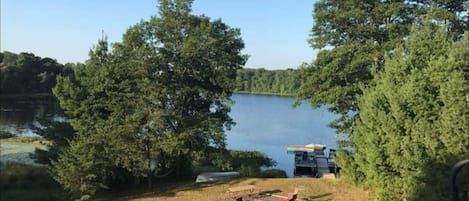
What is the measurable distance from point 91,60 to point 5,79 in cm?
3911

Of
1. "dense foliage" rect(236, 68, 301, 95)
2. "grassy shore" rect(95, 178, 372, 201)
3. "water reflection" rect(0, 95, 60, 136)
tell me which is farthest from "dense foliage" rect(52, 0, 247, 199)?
"dense foliage" rect(236, 68, 301, 95)

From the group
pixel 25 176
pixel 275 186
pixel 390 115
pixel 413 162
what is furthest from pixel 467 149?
pixel 25 176

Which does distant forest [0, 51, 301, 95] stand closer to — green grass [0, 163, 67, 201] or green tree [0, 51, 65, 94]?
green tree [0, 51, 65, 94]

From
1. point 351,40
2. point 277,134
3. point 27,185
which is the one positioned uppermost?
point 351,40

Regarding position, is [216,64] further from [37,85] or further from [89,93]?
[37,85]

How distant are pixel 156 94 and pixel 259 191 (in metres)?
6.26

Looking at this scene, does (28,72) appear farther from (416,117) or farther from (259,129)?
(416,117)

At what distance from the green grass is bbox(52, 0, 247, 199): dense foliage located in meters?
1.59

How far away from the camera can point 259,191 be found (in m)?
15.4

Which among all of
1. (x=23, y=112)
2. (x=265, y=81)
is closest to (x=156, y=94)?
(x=23, y=112)

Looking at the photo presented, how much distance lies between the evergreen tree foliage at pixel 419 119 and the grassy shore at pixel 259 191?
2046 millimetres

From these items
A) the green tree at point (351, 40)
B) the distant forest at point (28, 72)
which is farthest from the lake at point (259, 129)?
the green tree at point (351, 40)

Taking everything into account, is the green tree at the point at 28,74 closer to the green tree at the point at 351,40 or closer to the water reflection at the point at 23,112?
the water reflection at the point at 23,112

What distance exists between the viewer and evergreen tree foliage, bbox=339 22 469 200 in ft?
32.9
